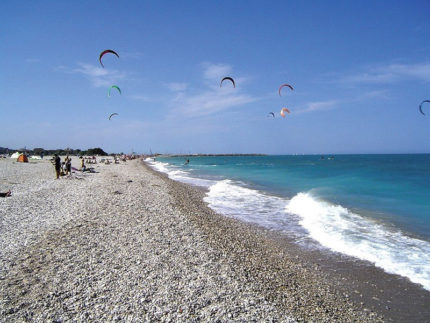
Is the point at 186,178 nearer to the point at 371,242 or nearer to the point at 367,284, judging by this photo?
the point at 371,242

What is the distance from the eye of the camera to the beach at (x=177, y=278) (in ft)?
13.6

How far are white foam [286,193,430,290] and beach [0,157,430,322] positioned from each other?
0.58 metres

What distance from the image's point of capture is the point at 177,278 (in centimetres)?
508

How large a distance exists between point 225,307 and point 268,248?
11.8 ft

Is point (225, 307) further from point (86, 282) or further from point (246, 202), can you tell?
point (246, 202)

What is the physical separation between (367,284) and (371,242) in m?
3.04

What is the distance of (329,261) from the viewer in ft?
22.5

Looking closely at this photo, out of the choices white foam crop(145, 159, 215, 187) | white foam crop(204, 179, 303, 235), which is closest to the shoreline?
white foam crop(204, 179, 303, 235)

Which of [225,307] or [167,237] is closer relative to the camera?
[225,307]

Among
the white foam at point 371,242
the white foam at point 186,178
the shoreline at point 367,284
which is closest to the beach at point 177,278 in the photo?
the shoreline at point 367,284

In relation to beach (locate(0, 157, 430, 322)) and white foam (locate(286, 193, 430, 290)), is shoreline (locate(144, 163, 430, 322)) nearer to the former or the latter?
beach (locate(0, 157, 430, 322))

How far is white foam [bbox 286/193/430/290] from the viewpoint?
6.54m

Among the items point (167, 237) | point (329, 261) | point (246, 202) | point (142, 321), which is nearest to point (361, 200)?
point (246, 202)

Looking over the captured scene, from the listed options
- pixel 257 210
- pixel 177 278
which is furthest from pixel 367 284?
pixel 257 210
